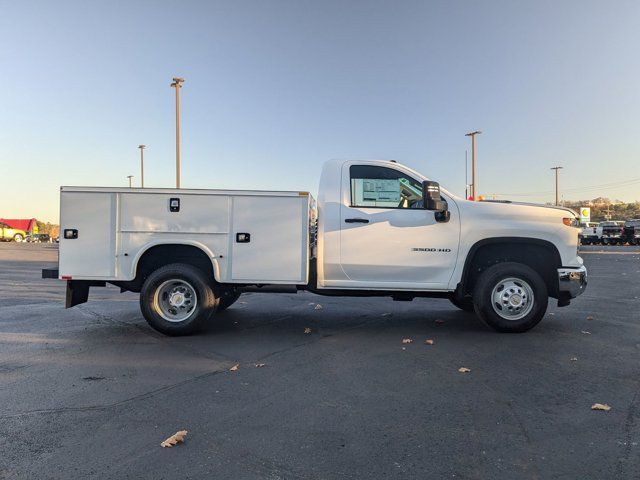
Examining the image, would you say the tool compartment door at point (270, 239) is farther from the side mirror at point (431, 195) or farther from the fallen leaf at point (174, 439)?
the fallen leaf at point (174, 439)

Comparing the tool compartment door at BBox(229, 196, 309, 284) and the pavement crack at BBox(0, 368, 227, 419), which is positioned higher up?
the tool compartment door at BBox(229, 196, 309, 284)

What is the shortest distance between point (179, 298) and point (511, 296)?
14.3 feet

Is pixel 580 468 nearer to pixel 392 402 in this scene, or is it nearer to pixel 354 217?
pixel 392 402

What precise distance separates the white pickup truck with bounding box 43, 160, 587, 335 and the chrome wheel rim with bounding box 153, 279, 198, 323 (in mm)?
13

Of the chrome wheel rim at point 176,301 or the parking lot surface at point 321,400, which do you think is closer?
the parking lot surface at point 321,400

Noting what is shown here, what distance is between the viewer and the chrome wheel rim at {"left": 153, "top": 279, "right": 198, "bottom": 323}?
6.22 metres

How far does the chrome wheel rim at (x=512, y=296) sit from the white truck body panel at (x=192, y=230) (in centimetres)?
255

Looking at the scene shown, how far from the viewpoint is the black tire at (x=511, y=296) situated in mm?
6250

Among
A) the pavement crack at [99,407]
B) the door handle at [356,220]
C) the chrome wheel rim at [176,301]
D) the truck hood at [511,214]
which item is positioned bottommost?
the pavement crack at [99,407]

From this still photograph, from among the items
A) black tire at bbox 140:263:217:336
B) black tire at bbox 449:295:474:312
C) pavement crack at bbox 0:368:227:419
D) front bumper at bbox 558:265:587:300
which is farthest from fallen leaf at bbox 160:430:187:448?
black tire at bbox 449:295:474:312

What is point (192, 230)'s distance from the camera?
20.1ft

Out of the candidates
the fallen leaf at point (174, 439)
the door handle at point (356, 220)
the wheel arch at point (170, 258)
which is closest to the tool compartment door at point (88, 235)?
the wheel arch at point (170, 258)

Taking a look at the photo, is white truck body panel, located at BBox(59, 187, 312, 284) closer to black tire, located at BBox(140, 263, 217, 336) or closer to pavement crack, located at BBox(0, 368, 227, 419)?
black tire, located at BBox(140, 263, 217, 336)

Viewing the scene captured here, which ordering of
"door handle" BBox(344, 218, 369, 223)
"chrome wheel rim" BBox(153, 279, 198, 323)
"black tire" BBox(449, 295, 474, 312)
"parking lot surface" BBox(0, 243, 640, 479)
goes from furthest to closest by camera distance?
"black tire" BBox(449, 295, 474, 312), "door handle" BBox(344, 218, 369, 223), "chrome wheel rim" BBox(153, 279, 198, 323), "parking lot surface" BBox(0, 243, 640, 479)
